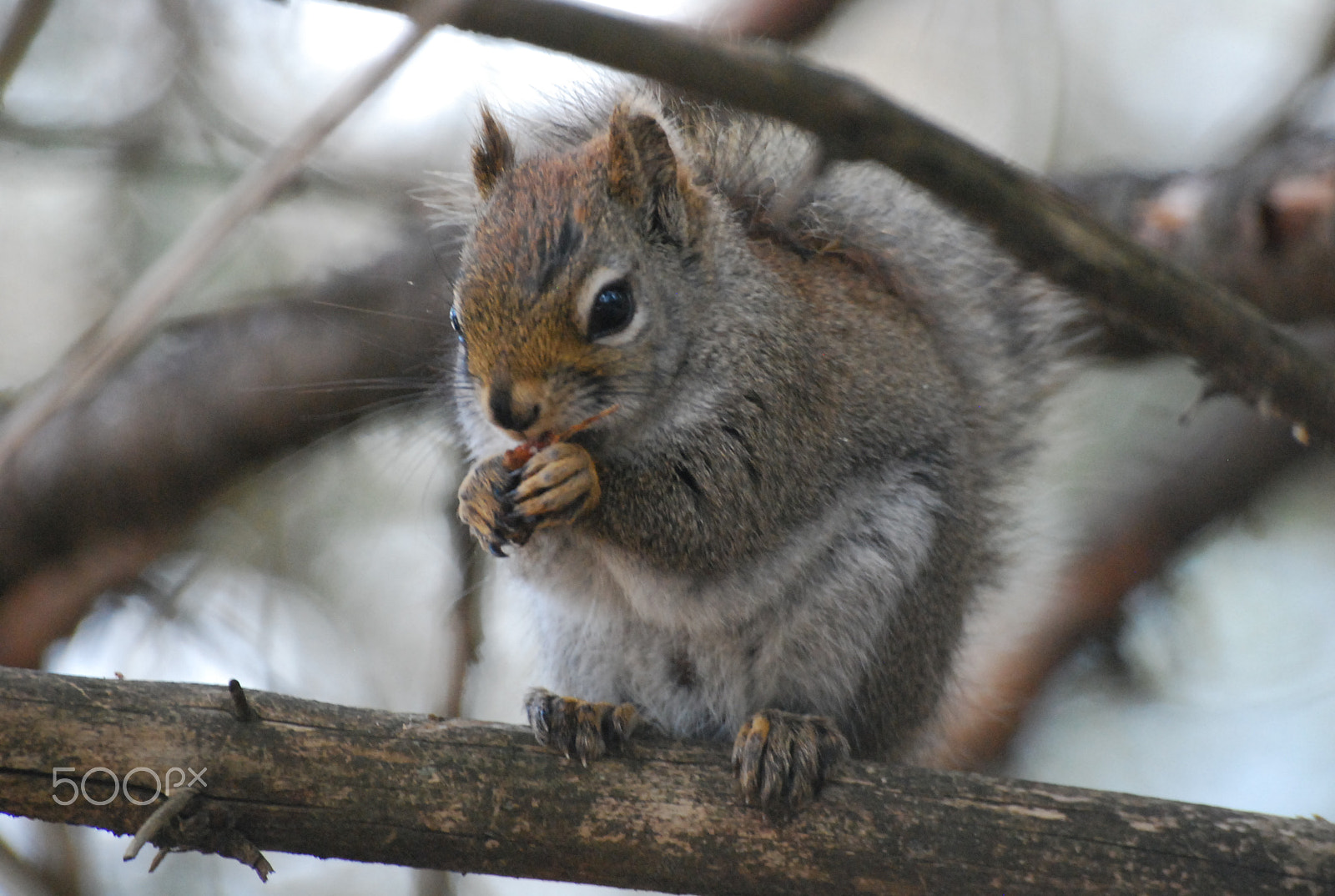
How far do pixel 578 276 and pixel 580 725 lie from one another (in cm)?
80

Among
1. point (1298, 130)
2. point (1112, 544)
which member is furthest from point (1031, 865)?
point (1298, 130)

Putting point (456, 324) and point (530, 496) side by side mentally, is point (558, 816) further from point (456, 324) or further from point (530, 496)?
point (456, 324)

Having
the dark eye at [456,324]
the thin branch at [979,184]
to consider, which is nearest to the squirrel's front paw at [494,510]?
the dark eye at [456,324]

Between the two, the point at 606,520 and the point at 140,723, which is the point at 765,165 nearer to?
the point at 606,520

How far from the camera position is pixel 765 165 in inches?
106

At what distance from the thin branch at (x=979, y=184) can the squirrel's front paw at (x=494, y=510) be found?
3.35 feet

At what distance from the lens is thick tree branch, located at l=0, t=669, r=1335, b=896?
1.85 metres

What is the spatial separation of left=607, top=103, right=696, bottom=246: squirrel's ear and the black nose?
0.53 m

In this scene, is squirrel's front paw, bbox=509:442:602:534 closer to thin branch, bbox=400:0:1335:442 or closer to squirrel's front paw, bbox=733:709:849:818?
squirrel's front paw, bbox=733:709:849:818

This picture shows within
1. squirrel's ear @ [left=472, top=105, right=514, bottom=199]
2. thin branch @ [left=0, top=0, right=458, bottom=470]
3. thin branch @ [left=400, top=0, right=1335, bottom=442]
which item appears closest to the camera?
thin branch @ [left=0, top=0, right=458, bottom=470]

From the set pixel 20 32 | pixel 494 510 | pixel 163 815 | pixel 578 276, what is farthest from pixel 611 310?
pixel 20 32

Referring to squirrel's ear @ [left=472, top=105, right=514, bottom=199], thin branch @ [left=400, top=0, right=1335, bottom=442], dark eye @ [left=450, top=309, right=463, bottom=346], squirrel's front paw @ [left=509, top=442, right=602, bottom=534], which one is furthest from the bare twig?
squirrel's ear @ [left=472, top=105, right=514, bottom=199]

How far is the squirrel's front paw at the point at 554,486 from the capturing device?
81.4 inches

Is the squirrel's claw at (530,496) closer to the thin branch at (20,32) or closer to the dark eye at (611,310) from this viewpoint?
the dark eye at (611,310)
